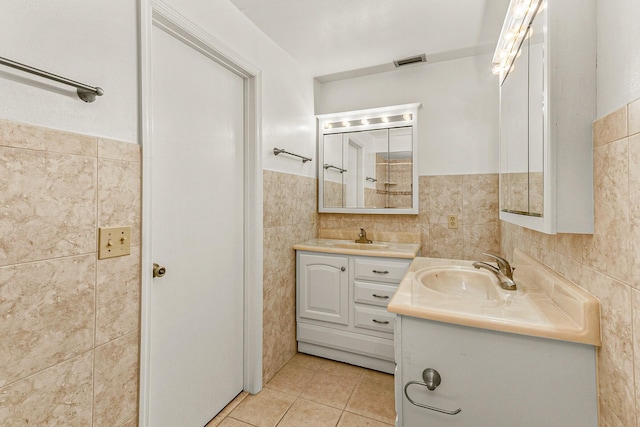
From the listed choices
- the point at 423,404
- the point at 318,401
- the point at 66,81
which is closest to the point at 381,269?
the point at 318,401

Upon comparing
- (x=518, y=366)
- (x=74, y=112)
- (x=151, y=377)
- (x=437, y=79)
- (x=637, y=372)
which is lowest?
(x=151, y=377)

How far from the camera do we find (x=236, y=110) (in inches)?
71.8

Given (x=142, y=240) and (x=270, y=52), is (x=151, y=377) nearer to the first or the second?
(x=142, y=240)

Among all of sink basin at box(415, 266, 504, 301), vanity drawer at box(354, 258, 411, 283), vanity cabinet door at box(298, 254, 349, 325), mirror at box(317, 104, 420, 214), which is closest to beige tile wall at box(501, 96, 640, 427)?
sink basin at box(415, 266, 504, 301)

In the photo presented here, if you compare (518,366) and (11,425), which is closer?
(11,425)

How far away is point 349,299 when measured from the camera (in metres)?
2.18

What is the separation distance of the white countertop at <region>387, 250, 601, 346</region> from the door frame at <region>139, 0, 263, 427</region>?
981 mm

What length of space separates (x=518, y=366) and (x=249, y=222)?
4.97 ft

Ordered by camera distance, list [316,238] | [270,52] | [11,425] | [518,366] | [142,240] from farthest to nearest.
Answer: [316,238]
[270,52]
[142,240]
[518,366]
[11,425]

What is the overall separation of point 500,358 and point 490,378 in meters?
0.08

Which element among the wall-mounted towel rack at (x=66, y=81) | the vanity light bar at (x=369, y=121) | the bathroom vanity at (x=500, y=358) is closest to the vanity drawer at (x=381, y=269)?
the bathroom vanity at (x=500, y=358)

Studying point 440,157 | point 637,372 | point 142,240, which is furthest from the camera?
point 440,157

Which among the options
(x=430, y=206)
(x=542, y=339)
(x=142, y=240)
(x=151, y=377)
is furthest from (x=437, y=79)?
(x=151, y=377)

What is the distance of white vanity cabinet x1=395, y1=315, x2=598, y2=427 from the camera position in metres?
0.87
